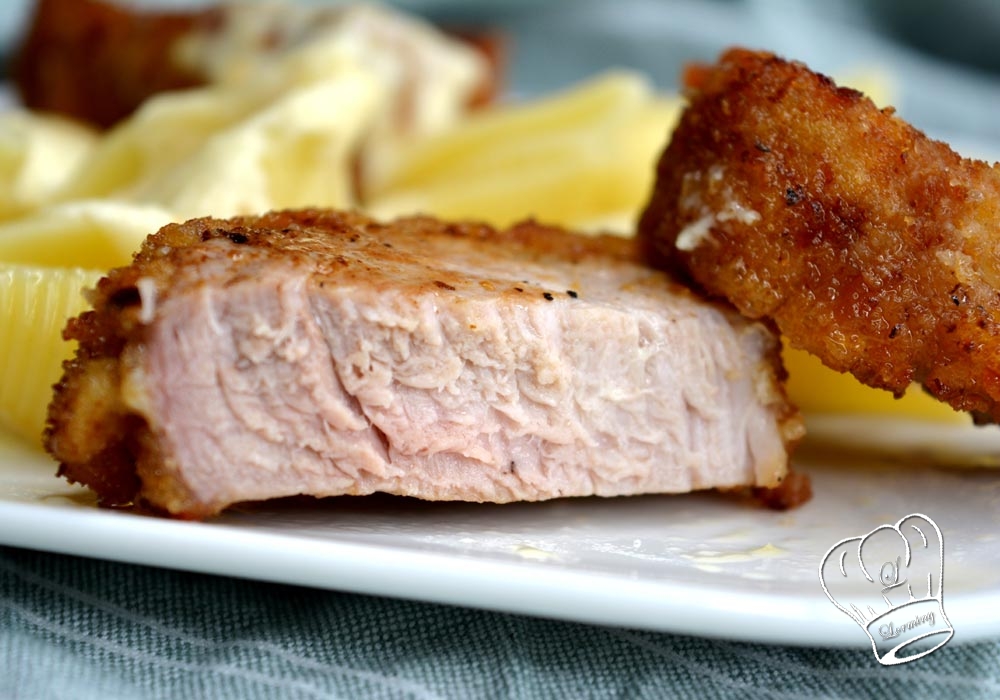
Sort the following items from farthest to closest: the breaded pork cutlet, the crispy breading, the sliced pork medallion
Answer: the crispy breading, the breaded pork cutlet, the sliced pork medallion

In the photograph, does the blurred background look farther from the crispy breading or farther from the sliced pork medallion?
the sliced pork medallion

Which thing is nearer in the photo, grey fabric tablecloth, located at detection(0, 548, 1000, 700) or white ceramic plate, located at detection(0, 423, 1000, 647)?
white ceramic plate, located at detection(0, 423, 1000, 647)

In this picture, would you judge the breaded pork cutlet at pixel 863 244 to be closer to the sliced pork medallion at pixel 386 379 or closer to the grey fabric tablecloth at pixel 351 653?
the sliced pork medallion at pixel 386 379

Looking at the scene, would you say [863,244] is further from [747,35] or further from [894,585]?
[747,35]

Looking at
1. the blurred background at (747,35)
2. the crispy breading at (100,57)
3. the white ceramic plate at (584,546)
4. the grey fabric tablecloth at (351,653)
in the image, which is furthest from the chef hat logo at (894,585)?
the blurred background at (747,35)

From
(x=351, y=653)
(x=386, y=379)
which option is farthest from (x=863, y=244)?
(x=351, y=653)

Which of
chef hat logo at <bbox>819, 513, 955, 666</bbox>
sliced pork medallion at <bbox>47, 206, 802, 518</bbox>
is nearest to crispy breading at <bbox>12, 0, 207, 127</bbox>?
sliced pork medallion at <bbox>47, 206, 802, 518</bbox>
